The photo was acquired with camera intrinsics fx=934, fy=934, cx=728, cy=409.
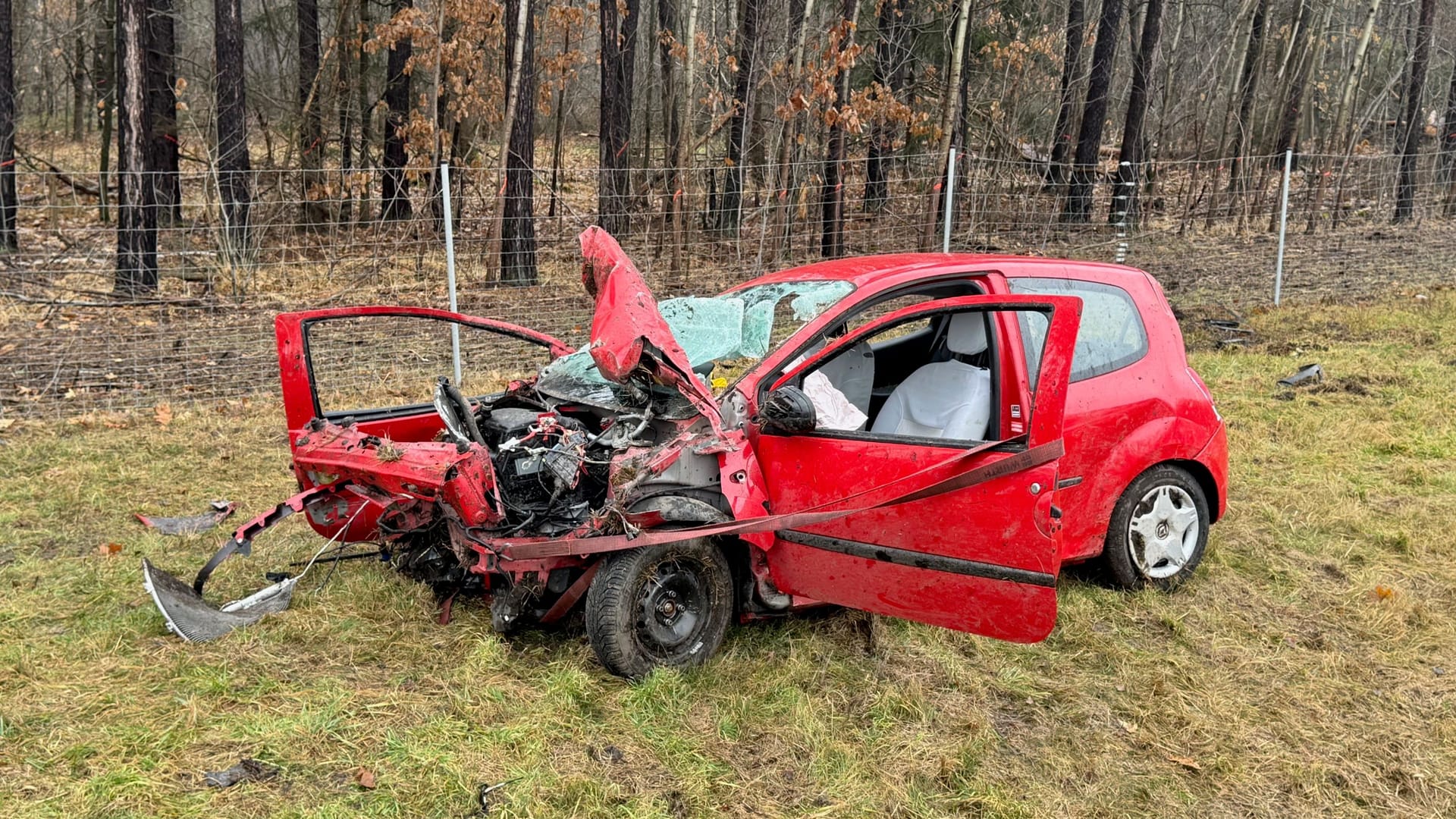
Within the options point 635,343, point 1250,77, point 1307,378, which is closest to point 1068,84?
point 1250,77

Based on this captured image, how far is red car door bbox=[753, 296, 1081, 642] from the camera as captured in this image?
10.4ft

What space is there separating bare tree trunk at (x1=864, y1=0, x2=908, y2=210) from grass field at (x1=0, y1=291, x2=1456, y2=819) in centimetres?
688

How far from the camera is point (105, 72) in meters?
17.6

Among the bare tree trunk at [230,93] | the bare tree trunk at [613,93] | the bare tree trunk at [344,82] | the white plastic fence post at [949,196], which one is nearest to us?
the white plastic fence post at [949,196]

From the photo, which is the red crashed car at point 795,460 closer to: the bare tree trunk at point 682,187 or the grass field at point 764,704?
the grass field at point 764,704

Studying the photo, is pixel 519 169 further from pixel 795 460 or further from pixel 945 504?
pixel 945 504

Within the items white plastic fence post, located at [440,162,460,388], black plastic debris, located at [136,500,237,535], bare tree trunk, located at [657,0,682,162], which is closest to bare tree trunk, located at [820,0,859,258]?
bare tree trunk, located at [657,0,682,162]

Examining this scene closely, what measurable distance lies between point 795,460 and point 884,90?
32.5 ft

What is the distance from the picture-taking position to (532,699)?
3.41 meters

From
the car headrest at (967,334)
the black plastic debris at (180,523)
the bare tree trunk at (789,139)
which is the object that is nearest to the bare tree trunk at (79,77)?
the bare tree trunk at (789,139)

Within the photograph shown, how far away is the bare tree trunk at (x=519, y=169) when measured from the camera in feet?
33.2

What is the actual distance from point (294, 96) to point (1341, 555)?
1644cm

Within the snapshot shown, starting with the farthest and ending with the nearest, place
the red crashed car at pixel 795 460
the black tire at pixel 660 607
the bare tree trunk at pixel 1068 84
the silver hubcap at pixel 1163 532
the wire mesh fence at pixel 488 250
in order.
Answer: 1. the bare tree trunk at pixel 1068 84
2. the wire mesh fence at pixel 488 250
3. the silver hubcap at pixel 1163 532
4. the black tire at pixel 660 607
5. the red crashed car at pixel 795 460

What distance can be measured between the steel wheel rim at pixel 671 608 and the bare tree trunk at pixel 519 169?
20.6 feet
